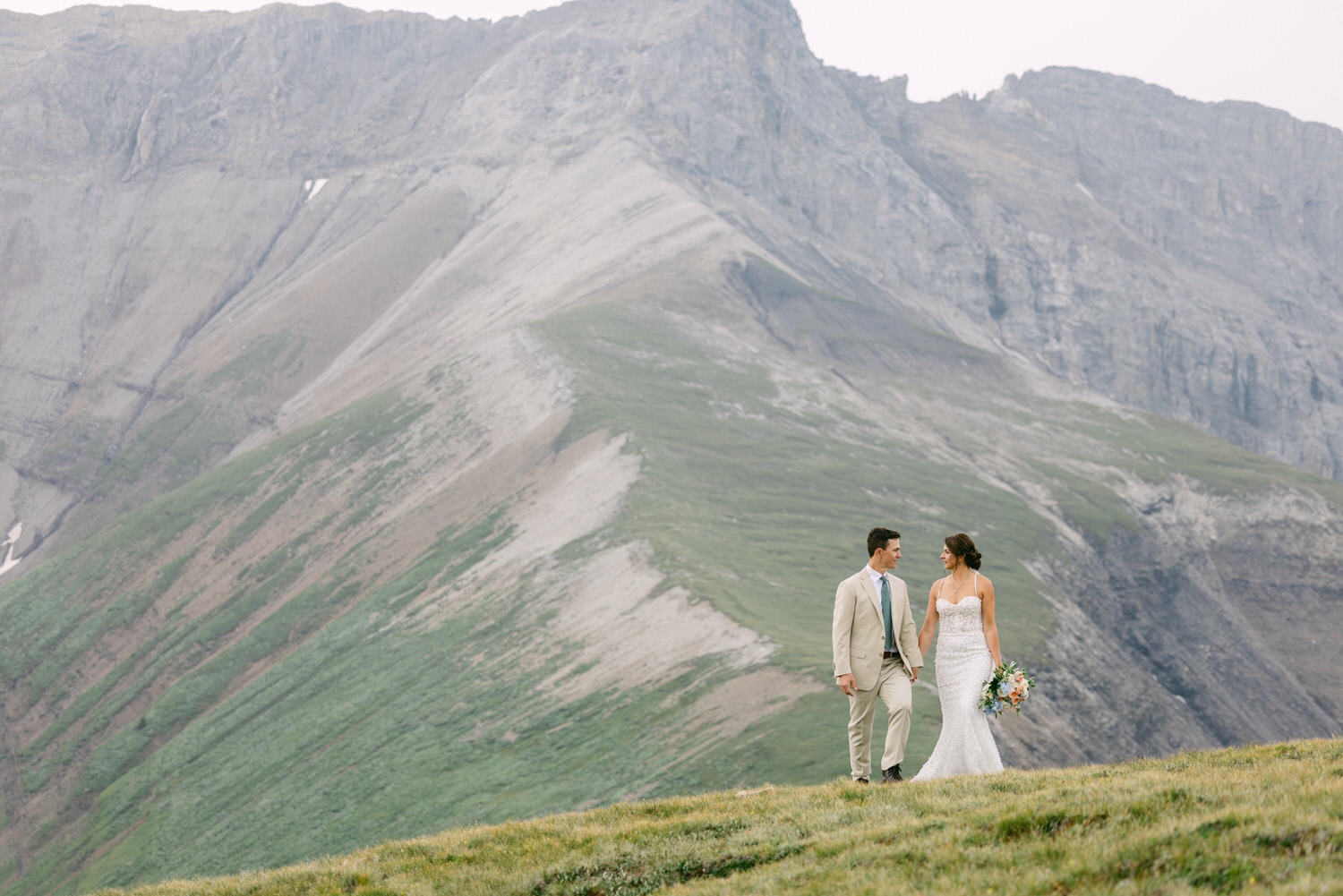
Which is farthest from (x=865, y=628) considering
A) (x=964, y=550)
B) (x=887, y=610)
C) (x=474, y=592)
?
(x=474, y=592)

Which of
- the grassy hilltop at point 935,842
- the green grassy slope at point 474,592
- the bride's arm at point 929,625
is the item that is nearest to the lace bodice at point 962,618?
the bride's arm at point 929,625

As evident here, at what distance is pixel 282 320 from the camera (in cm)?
19288

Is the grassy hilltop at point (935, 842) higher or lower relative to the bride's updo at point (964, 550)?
lower

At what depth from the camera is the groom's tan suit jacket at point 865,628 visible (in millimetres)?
17656

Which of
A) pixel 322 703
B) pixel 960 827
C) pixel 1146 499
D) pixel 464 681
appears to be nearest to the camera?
pixel 960 827

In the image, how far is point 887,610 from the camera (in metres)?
17.7

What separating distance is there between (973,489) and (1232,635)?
2791 centimetres

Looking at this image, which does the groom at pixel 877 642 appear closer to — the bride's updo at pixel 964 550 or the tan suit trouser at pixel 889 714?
the tan suit trouser at pixel 889 714

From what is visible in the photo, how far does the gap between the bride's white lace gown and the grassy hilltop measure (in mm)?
796

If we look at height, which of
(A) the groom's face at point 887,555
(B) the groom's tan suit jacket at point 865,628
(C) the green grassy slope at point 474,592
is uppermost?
(A) the groom's face at point 887,555

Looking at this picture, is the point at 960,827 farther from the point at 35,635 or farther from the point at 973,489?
the point at 35,635

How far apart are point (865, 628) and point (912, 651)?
0.80m

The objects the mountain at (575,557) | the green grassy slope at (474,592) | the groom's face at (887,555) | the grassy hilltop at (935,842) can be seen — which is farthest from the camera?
the mountain at (575,557)

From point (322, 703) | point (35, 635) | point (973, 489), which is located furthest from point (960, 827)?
point (35, 635)
